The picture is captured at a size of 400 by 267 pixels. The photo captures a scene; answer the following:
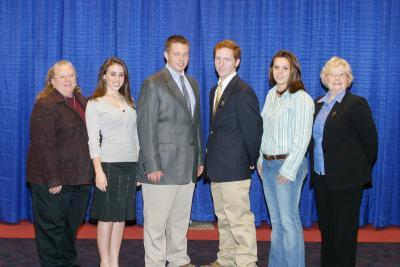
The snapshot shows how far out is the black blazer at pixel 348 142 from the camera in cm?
314

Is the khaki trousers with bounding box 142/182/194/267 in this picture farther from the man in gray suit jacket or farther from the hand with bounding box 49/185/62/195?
the hand with bounding box 49/185/62/195

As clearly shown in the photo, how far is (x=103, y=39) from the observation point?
4883mm

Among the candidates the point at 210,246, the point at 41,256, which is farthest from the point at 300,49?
the point at 41,256

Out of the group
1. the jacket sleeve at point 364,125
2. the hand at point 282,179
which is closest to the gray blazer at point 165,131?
the hand at point 282,179

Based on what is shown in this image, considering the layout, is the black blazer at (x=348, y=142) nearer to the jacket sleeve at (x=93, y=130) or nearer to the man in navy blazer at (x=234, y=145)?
the man in navy blazer at (x=234, y=145)

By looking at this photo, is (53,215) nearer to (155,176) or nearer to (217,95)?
(155,176)

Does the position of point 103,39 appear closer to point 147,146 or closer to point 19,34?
point 19,34

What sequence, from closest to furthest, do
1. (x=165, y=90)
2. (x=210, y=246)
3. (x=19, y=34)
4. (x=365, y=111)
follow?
(x=365, y=111)
(x=165, y=90)
(x=210, y=246)
(x=19, y=34)

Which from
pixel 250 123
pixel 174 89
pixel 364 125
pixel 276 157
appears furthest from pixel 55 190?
pixel 364 125

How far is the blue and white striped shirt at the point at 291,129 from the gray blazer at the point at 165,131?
612 mm

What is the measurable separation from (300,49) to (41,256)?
3234 millimetres

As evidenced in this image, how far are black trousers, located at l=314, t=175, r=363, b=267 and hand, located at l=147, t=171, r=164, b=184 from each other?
1.13 m

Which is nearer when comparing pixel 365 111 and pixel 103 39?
pixel 365 111

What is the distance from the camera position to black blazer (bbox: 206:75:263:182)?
Result: 3.34 metres
